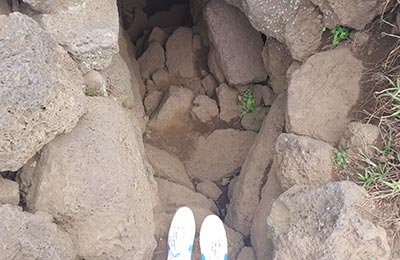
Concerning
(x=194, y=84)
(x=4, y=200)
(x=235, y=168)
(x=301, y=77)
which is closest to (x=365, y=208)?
(x=301, y=77)

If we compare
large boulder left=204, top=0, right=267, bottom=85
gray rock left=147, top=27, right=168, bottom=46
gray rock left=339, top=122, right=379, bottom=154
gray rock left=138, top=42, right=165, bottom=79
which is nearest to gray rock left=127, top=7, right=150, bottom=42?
gray rock left=147, top=27, right=168, bottom=46

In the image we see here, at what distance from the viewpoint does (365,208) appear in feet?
6.02

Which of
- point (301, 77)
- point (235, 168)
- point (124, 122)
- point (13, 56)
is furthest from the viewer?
point (235, 168)

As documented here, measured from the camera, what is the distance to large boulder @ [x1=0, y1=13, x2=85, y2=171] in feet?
5.21

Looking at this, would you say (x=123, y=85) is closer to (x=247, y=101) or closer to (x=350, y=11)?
(x=247, y=101)

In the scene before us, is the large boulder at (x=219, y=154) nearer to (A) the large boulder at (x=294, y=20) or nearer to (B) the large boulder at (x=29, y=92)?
(A) the large boulder at (x=294, y=20)

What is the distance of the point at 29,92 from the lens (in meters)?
1.60

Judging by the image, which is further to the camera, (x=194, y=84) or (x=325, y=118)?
(x=194, y=84)

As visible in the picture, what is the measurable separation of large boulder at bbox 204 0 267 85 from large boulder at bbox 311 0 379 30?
68 centimetres

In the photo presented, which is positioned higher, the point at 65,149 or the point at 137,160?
the point at 65,149

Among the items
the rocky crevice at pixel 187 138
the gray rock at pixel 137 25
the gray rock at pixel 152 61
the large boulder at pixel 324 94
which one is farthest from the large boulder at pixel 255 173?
the gray rock at pixel 137 25

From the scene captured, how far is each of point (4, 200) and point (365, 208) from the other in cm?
120

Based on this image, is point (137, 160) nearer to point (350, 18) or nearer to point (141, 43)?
point (350, 18)

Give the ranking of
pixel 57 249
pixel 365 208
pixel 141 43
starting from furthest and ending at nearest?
pixel 141 43 → pixel 365 208 → pixel 57 249
